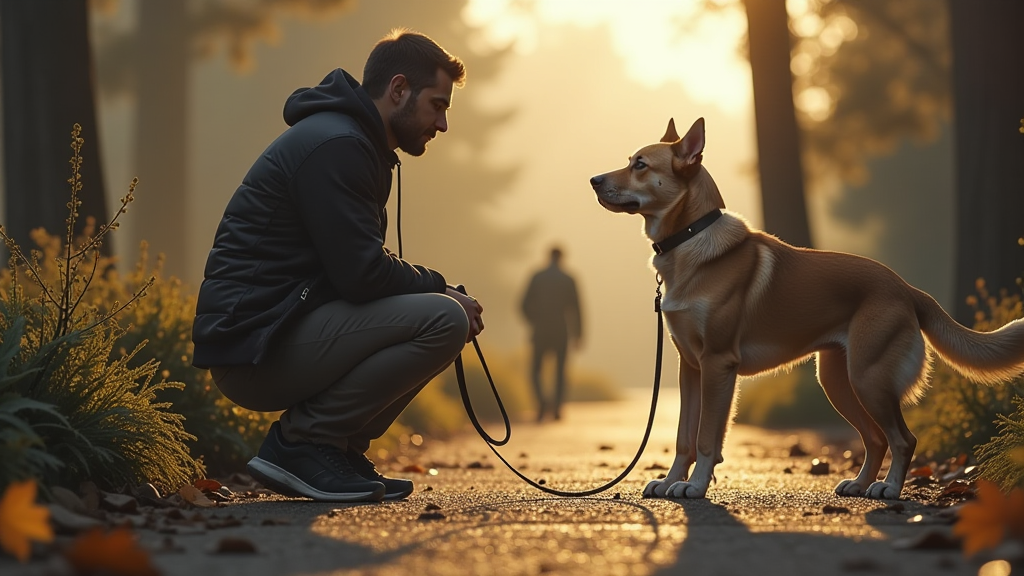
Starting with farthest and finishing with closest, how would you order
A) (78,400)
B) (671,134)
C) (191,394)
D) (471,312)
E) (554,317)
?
(554,317) → (191,394) → (671,134) → (471,312) → (78,400)

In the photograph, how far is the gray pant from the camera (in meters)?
4.75

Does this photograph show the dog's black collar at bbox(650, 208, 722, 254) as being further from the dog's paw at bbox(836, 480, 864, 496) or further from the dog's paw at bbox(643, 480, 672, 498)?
the dog's paw at bbox(836, 480, 864, 496)

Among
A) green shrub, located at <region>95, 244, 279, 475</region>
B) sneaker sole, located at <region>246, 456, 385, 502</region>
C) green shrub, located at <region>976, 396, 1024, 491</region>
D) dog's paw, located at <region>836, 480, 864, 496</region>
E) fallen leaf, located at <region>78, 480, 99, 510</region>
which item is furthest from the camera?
green shrub, located at <region>95, 244, 279, 475</region>

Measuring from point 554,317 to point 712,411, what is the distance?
11680 millimetres

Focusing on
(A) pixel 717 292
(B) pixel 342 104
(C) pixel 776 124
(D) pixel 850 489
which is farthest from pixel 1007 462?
(C) pixel 776 124

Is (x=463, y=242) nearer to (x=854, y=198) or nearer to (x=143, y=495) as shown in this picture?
(x=854, y=198)

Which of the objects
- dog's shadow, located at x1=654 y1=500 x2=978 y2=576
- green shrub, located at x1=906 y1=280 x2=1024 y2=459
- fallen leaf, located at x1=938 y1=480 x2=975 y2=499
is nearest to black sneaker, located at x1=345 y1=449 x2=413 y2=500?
dog's shadow, located at x1=654 y1=500 x2=978 y2=576

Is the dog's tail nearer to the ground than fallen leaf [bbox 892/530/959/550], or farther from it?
farther from it

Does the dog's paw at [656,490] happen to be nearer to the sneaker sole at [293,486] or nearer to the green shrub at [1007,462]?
the sneaker sole at [293,486]

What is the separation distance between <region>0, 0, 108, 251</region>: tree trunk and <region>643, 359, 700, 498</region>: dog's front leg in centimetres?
629

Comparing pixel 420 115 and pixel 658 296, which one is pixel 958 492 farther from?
pixel 420 115

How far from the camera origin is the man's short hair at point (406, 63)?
16.6 ft

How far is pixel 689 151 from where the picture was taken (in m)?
5.47

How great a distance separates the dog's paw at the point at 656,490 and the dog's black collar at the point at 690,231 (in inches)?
44.0
